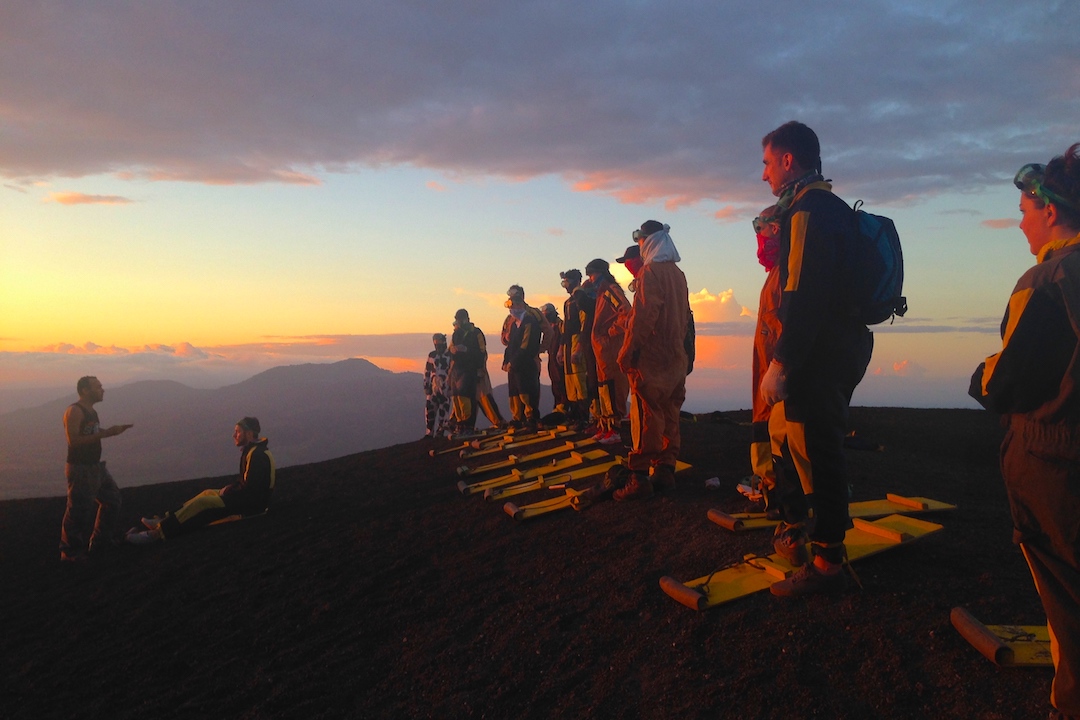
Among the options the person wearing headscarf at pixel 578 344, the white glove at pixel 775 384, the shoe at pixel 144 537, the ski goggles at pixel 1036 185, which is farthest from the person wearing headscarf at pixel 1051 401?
the shoe at pixel 144 537

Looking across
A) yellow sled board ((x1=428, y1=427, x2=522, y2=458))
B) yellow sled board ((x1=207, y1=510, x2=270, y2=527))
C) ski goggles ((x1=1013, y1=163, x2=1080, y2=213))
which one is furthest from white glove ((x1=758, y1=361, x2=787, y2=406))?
yellow sled board ((x1=428, y1=427, x2=522, y2=458))

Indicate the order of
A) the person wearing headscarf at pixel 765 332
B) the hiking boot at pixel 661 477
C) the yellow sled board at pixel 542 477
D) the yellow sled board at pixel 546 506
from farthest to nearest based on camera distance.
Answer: the yellow sled board at pixel 542 477
the yellow sled board at pixel 546 506
the hiking boot at pixel 661 477
the person wearing headscarf at pixel 765 332

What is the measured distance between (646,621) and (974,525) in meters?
2.62

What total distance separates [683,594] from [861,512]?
6.48 ft

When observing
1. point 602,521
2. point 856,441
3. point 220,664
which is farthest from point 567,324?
point 220,664

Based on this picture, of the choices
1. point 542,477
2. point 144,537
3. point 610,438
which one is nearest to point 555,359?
point 610,438

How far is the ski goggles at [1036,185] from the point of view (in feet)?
7.91

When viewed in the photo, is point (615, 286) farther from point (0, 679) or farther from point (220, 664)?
point (0, 679)

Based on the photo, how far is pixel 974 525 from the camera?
4.66 metres

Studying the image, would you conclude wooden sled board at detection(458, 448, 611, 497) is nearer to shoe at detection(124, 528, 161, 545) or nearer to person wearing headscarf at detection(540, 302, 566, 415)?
person wearing headscarf at detection(540, 302, 566, 415)

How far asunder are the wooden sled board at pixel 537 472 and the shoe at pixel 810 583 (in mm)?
5085

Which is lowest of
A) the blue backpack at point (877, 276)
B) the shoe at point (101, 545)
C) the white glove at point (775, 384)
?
the shoe at point (101, 545)

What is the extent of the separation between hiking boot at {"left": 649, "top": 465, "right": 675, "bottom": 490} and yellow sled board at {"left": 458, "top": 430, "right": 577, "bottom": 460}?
4798 millimetres

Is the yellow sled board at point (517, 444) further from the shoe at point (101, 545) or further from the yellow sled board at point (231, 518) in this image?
the shoe at point (101, 545)
